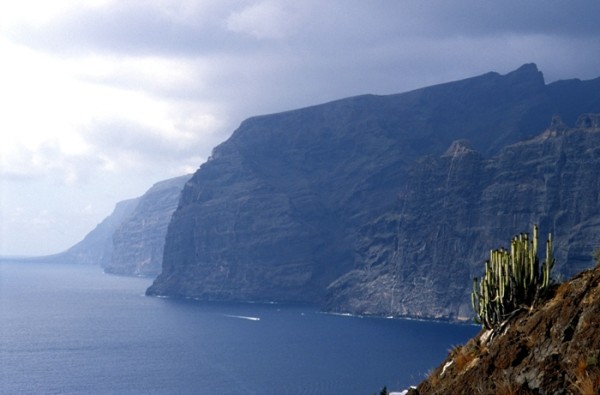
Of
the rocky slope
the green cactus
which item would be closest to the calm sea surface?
the green cactus

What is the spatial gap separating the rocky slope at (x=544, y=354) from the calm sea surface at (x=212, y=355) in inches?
3326

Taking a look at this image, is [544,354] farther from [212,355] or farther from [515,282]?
[212,355]

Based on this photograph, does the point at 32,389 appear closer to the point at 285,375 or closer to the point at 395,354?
the point at 285,375

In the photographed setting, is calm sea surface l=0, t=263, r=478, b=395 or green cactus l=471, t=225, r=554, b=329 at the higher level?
green cactus l=471, t=225, r=554, b=329

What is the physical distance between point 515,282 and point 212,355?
125786 mm

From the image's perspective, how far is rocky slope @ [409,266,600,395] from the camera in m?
14.9

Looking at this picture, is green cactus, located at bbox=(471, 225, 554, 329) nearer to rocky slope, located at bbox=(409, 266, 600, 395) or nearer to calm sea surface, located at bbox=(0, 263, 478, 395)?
rocky slope, located at bbox=(409, 266, 600, 395)

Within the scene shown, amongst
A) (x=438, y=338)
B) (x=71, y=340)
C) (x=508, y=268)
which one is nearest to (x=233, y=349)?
(x=71, y=340)

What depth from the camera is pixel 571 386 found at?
14.6 meters

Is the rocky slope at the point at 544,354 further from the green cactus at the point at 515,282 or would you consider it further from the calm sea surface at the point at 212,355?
the calm sea surface at the point at 212,355

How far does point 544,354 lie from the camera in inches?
633

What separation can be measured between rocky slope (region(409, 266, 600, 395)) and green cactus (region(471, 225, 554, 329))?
71cm

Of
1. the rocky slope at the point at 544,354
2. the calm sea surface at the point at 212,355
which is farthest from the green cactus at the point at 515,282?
the calm sea surface at the point at 212,355

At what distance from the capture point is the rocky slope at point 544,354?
1494 centimetres
